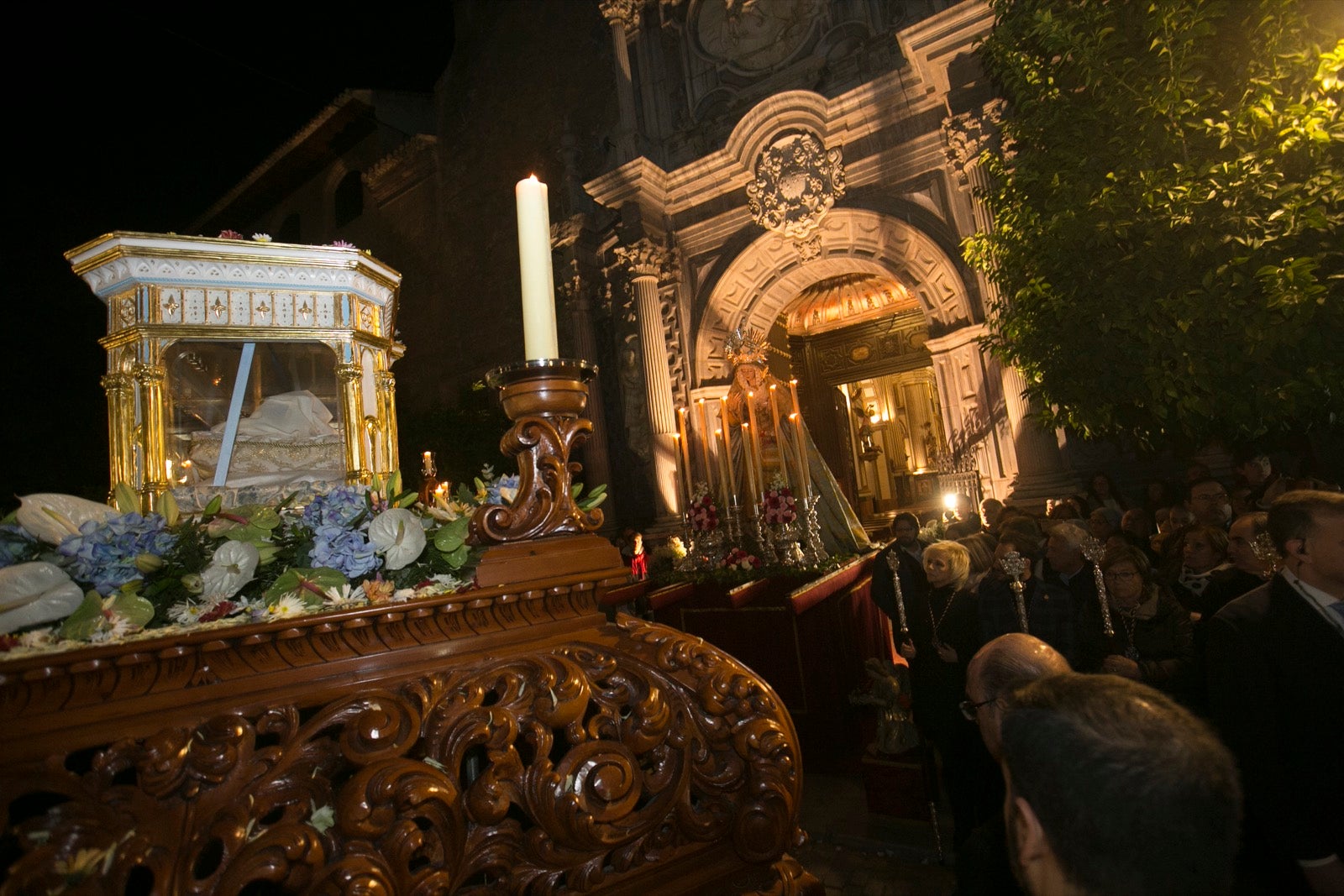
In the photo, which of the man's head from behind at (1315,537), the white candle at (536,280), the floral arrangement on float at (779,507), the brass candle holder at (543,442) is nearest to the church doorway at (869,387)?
the floral arrangement on float at (779,507)

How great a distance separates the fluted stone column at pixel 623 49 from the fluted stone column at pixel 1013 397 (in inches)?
222

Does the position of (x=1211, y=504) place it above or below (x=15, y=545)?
below

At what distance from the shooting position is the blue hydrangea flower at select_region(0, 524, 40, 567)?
1169mm

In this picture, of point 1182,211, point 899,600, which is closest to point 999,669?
point 899,600

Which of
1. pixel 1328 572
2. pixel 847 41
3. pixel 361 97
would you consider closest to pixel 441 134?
pixel 361 97

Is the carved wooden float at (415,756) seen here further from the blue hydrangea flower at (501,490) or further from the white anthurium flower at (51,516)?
the white anthurium flower at (51,516)

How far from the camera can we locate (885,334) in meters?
14.0

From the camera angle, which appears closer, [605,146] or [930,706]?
[930,706]

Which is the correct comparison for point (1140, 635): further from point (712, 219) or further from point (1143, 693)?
point (712, 219)

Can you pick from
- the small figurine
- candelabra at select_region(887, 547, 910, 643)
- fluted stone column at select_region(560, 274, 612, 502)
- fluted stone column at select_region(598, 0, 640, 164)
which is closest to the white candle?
candelabra at select_region(887, 547, 910, 643)

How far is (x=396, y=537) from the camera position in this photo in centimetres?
132

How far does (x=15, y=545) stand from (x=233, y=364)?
5.09 feet

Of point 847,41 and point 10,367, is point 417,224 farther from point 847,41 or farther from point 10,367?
point 847,41

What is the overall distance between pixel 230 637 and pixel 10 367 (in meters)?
9.69
